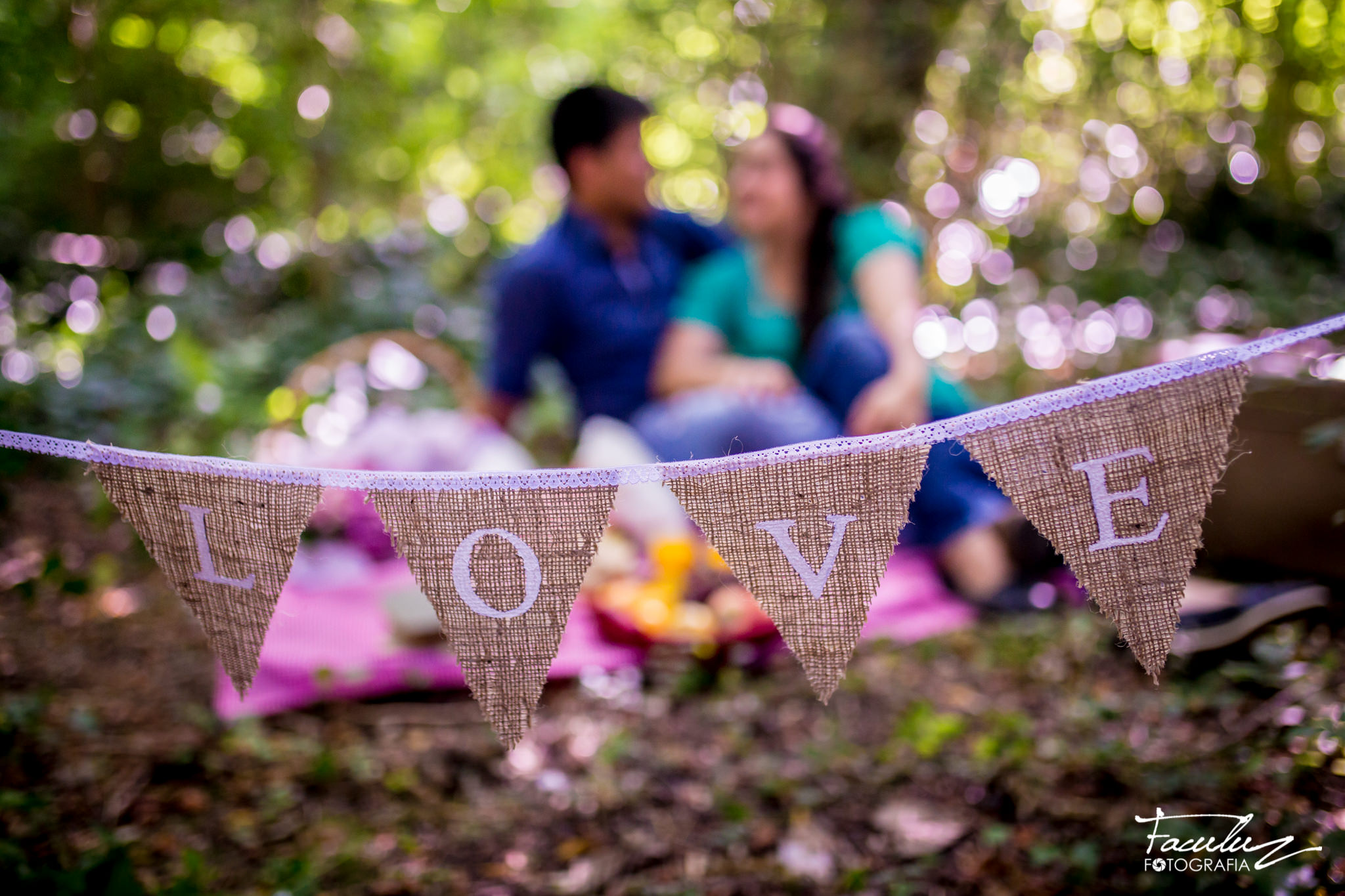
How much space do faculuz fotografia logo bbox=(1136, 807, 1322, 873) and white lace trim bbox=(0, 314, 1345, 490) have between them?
619mm

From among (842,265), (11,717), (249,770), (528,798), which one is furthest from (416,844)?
(842,265)

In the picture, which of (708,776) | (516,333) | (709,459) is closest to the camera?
(709,459)

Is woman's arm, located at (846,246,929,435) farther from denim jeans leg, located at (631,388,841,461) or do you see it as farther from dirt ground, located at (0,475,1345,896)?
dirt ground, located at (0,475,1345,896)

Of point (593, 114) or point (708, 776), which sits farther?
point (593, 114)

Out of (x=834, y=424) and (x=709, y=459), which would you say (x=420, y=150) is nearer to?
(x=834, y=424)

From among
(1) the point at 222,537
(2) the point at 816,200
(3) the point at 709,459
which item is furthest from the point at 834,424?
(1) the point at 222,537

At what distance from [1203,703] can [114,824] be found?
6.30 feet

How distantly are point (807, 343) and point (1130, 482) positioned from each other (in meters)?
2.07

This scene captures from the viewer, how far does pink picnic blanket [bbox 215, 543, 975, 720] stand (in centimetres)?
196

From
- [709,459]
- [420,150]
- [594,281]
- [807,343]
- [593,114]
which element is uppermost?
[420,150]

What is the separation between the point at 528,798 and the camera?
5.29 feet

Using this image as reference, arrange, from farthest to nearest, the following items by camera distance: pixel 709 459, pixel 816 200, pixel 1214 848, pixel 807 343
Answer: pixel 807 343, pixel 816 200, pixel 1214 848, pixel 709 459

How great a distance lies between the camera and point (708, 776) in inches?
65.3

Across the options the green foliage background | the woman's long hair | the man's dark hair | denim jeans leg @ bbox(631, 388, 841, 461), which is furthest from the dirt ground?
the man's dark hair
